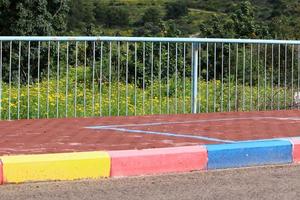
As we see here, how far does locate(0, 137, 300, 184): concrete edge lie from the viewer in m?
5.73

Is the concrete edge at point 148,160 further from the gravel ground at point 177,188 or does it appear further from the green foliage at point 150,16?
the green foliage at point 150,16

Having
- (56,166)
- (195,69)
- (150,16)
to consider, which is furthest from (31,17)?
(150,16)

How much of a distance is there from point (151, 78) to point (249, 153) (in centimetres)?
346

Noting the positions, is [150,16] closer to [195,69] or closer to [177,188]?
[195,69]

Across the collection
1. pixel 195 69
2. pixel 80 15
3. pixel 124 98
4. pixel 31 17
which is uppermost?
pixel 80 15

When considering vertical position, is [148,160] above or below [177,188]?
above

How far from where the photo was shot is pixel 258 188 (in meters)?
5.62

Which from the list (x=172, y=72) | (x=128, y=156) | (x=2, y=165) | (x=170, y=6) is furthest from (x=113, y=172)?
(x=170, y=6)

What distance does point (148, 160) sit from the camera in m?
6.23

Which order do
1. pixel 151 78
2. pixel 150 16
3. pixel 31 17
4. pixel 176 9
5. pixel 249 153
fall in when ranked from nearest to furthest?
pixel 249 153 → pixel 151 78 → pixel 31 17 → pixel 150 16 → pixel 176 9

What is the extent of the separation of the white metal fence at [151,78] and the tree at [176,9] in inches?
2031

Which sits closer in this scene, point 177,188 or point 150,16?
point 177,188

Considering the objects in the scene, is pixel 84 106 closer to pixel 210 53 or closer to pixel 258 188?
pixel 210 53

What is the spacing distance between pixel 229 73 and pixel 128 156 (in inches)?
186
